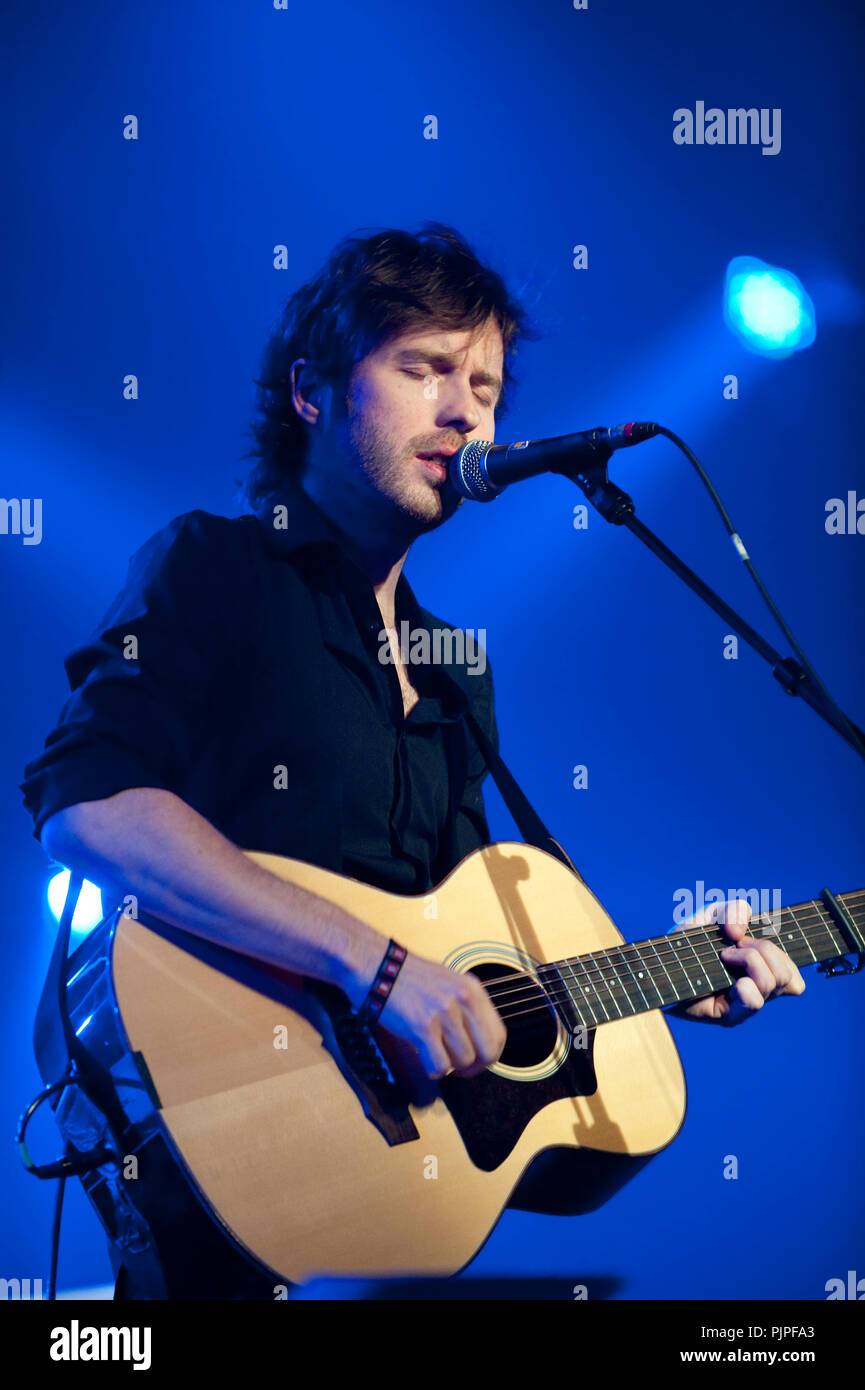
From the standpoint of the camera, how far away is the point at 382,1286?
167 cm

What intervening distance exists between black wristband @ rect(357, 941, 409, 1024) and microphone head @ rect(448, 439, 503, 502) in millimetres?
838

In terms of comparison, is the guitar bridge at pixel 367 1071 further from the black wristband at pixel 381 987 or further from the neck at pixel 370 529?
the neck at pixel 370 529

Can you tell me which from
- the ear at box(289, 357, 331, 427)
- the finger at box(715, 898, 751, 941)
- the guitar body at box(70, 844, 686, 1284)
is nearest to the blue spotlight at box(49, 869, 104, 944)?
the guitar body at box(70, 844, 686, 1284)

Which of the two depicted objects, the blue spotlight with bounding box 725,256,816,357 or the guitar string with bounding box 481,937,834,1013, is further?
the blue spotlight with bounding box 725,256,816,357

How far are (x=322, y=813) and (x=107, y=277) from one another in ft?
5.18

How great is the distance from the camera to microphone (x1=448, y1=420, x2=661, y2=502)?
1.78 meters

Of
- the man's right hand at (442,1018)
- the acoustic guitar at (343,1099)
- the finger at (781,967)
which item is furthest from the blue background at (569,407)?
the man's right hand at (442,1018)

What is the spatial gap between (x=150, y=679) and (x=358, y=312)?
1.14 metres

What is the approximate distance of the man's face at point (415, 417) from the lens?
7.59ft

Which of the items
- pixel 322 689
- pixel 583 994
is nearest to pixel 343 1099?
pixel 583 994

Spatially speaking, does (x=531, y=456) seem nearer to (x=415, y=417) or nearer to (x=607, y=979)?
(x=415, y=417)

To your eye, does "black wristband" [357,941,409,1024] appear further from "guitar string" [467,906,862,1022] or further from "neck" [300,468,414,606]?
"neck" [300,468,414,606]
